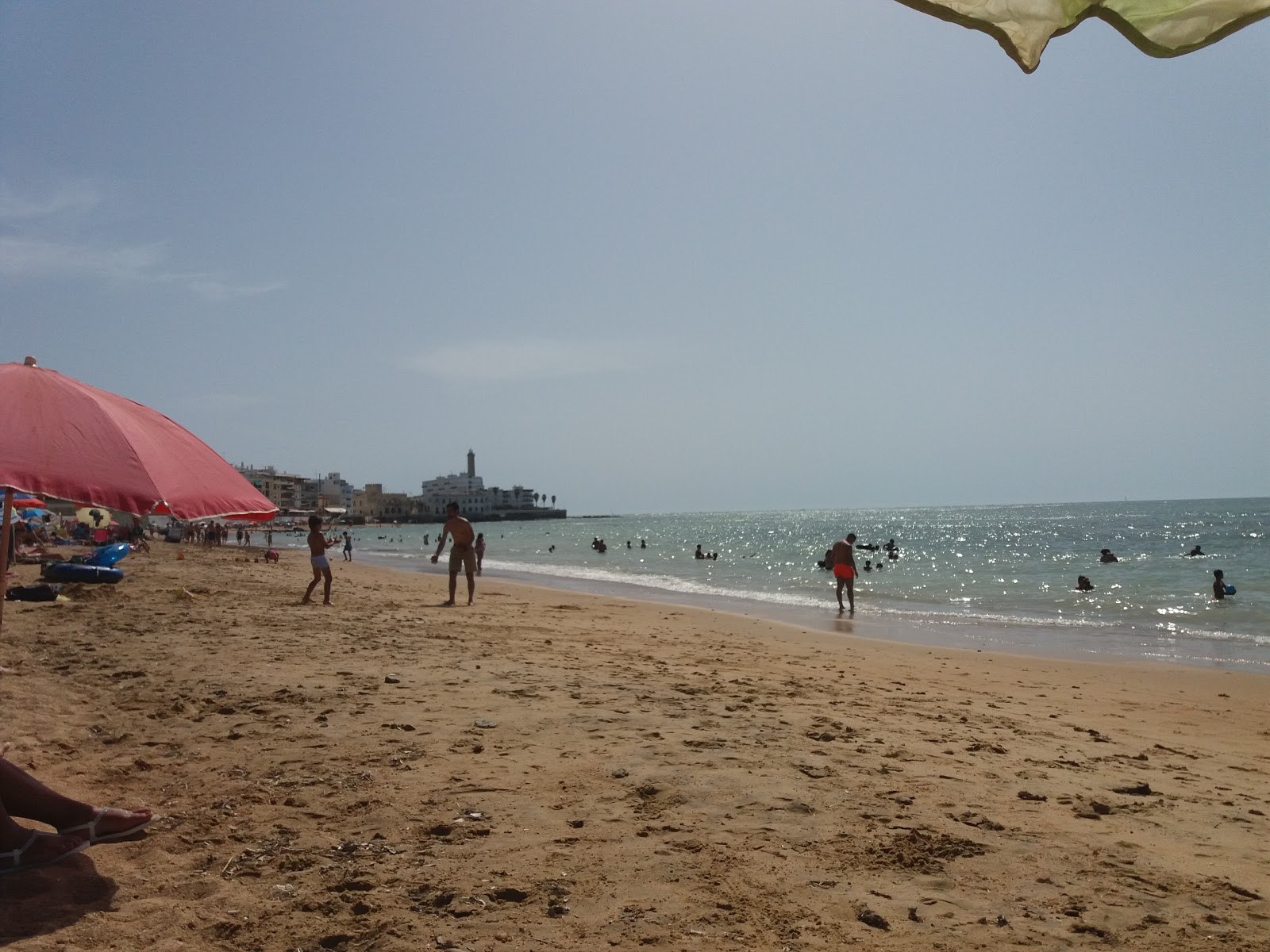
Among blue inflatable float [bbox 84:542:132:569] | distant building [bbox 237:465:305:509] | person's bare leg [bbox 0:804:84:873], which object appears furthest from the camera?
distant building [bbox 237:465:305:509]

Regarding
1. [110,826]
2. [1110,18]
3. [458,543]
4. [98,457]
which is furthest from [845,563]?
[1110,18]

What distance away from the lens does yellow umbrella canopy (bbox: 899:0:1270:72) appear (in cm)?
154

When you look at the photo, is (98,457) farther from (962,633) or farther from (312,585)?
(962,633)

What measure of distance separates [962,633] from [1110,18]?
48.6ft

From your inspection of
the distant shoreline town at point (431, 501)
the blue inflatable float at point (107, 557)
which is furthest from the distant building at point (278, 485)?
the blue inflatable float at point (107, 557)

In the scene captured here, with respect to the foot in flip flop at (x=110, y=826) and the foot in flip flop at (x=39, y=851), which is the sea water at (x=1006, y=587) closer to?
the foot in flip flop at (x=110, y=826)

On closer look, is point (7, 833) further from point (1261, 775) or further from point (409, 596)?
point (409, 596)

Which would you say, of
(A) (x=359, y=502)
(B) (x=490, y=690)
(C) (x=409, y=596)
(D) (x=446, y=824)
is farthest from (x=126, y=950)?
(A) (x=359, y=502)

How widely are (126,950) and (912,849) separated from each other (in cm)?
300

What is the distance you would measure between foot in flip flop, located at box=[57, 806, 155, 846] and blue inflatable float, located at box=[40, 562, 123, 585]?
13.2 meters

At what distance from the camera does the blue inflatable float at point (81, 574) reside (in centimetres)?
1448

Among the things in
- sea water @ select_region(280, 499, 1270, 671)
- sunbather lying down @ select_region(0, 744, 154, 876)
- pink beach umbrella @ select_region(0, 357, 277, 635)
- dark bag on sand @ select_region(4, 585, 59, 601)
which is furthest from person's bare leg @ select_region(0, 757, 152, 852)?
sea water @ select_region(280, 499, 1270, 671)

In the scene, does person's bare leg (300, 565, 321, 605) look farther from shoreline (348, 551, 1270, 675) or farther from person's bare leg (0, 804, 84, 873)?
person's bare leg (0, 804, 84, 873)

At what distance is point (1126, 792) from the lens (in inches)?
191
